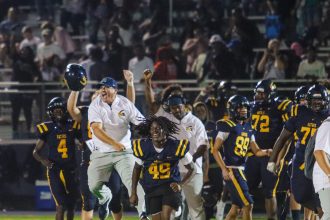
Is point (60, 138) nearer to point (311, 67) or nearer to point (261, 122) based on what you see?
point (261, 122)

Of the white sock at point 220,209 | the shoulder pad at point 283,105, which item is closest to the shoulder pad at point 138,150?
the shoulder pad at point 283,105

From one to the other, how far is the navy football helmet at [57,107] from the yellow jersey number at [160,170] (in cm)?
272

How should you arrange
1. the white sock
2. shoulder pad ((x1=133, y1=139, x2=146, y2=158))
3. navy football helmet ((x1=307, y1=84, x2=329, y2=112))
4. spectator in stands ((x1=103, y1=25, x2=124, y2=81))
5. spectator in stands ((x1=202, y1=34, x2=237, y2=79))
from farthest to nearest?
spectator in stands ((x1=103, y1=25, x2=124, y2=81)), spectator in stands ((x1=202, y1=34, x2=237, y2=79)), the white sock, shoulder pad ((x1=133, y1=139, x2=146, y2=158)), navy football helmet ((x1=307, y1=84, x2=329, y2=112))

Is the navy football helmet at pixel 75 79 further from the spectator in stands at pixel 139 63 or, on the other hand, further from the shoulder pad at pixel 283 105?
the spectator in stands at pixel 139 63

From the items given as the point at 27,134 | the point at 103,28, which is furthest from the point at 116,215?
the point at 103,28

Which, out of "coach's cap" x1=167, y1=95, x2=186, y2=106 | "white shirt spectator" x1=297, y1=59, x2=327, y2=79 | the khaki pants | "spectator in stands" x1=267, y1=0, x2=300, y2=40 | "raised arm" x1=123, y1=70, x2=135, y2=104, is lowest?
the khaki pants

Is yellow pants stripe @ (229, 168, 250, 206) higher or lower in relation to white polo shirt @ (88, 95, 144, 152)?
lower

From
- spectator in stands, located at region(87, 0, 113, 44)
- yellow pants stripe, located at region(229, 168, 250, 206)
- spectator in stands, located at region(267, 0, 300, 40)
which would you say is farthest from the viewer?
spectator in stands, located at region(87, 0, 113, 44)

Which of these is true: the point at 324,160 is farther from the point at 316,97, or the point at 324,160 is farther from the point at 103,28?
the point at 103,28

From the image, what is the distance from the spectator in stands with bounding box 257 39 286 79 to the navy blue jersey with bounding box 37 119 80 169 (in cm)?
489

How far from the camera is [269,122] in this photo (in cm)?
1416

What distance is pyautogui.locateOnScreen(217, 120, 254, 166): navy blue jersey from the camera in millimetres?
12828

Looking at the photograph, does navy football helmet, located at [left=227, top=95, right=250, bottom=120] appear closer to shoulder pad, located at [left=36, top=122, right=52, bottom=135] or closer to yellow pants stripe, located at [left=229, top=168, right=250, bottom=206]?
yellow pants stripe, located at [left=229, top=168, right=250, bottom=206]

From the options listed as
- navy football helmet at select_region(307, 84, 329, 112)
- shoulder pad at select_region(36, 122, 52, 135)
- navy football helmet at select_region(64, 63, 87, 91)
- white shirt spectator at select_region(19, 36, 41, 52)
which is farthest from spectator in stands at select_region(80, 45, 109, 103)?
navy football helmet at select_region(307, 84, 329, 112)
